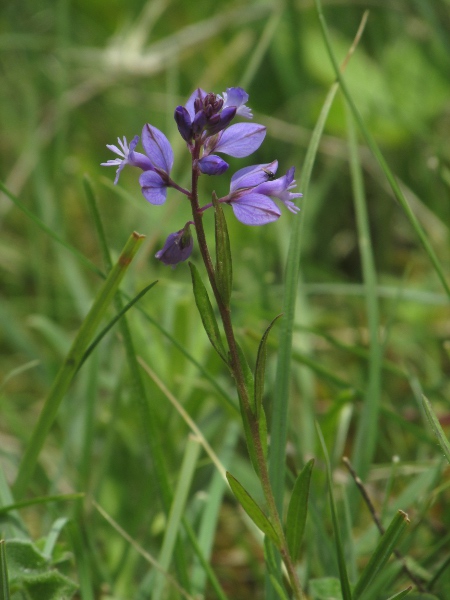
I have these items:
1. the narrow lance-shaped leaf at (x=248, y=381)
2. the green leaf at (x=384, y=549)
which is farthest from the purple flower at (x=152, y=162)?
the green leaf at (x=384, y=549)

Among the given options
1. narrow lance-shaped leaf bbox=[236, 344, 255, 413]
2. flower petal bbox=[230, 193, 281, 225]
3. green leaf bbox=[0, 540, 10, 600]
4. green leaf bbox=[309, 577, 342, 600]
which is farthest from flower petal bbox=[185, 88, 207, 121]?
green leaf bbox=[309, 577, 342, 600]

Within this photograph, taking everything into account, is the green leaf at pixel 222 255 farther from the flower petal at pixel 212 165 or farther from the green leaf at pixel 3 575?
the green leaf at pixel 3 575

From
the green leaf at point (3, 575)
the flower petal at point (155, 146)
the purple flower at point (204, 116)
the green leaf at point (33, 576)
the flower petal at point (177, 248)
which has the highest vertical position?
the purple flower at point (204, 116)

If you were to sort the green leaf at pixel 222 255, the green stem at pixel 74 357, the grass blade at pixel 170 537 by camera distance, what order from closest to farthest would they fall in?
1. the green leaf at pixel 222 255
2. the green stem at pixel 74 357
3. the grass blade at pixel 170 537

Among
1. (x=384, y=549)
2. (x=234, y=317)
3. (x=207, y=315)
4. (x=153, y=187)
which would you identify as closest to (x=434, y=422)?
(x=384, y=549)

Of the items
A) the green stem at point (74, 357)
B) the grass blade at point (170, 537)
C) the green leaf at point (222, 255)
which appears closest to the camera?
the green leaf at point (222, 255)

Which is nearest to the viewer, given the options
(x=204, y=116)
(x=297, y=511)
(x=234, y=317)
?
(x=204, y=116)

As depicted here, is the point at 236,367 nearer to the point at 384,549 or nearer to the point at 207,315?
the point at 207,315

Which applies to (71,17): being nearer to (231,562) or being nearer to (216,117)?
(231,562)
